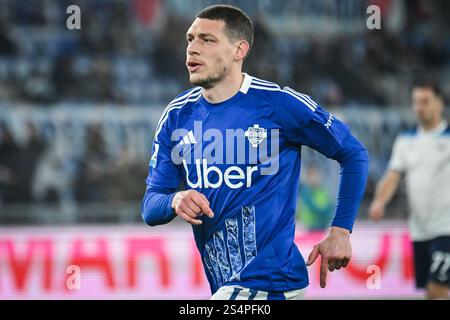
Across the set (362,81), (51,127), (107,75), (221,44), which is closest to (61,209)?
(51,127)

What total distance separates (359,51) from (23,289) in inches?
395

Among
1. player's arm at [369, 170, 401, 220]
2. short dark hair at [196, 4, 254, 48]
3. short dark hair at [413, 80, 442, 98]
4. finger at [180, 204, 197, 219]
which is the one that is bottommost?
player's arm at [369, 170, 401, 220]

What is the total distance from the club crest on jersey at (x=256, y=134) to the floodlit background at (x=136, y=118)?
3.62m

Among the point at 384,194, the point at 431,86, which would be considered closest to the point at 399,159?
the point at 384,194

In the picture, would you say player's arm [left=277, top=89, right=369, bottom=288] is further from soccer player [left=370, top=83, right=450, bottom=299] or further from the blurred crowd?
the blurred crowd

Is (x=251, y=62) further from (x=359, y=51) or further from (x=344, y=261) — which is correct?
(x=344, y=261)

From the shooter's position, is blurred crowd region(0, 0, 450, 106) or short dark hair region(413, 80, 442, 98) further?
blurred crowd region(0, 0, 450, 106)

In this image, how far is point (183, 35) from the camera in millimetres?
17109

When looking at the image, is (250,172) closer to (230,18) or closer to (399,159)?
(230,18)

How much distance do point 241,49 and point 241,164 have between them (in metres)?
0.62

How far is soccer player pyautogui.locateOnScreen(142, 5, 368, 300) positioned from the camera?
3998mm

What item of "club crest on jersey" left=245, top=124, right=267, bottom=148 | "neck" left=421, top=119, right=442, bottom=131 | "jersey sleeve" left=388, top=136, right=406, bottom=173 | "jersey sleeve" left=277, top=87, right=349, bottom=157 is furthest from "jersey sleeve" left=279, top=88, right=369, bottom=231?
"jersey sleeve" left=388, top=136, right=406, bottom=173

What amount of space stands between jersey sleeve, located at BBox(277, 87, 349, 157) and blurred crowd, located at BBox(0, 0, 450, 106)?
10683 mm

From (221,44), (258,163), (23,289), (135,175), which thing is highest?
(221,44)
